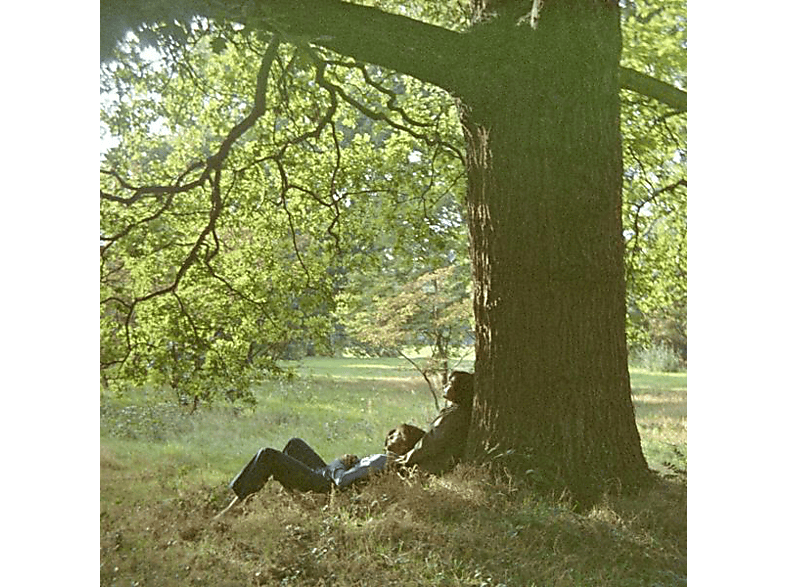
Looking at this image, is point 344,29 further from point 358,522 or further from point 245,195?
point 358,522

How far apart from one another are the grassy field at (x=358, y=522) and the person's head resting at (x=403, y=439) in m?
0.49

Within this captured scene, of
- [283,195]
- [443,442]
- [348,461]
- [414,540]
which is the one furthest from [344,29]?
[414,540]

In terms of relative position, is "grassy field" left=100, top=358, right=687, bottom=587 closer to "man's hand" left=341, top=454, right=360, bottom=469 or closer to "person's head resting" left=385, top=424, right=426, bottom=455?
"man's hand" left=341, top=454, right=360, bottom=469

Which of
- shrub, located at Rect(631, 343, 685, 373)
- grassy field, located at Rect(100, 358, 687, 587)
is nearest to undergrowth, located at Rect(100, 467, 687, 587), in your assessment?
grassy field, located at Rect(100, 358, 687, 587)

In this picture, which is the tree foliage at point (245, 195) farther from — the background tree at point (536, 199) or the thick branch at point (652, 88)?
the thick branch at point (652, 88)

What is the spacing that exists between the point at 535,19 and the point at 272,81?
2.70 meters

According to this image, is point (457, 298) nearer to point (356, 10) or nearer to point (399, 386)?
point (399, 386)

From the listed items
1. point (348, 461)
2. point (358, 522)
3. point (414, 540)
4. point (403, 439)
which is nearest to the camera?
point (414, 540)

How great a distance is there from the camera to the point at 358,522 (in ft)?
15.5

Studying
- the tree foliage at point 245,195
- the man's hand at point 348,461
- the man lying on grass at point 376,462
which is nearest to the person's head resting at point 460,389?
the man lying on grass at point 376,462

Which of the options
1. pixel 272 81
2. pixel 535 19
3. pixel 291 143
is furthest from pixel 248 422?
pixel 535 19

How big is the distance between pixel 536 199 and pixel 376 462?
6.62ft

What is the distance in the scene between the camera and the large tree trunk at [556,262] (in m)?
4.96
